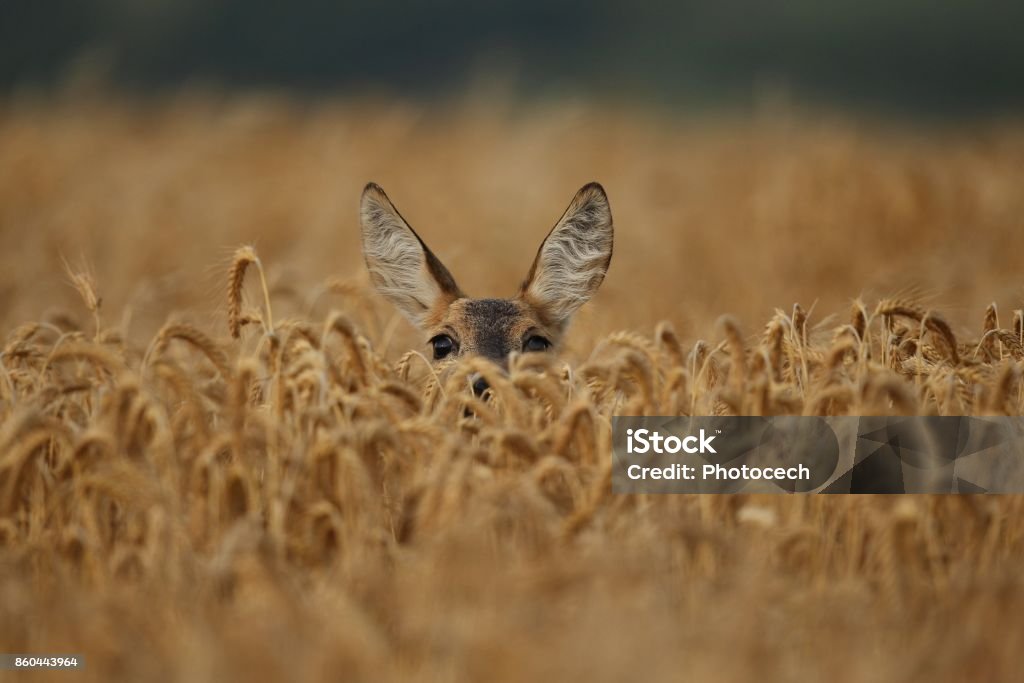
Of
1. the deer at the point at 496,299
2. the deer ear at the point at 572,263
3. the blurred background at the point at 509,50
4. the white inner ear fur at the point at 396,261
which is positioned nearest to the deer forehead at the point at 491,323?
the deer at the point at 496,299

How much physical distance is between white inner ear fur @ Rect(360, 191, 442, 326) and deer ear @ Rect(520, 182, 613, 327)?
1.89ft

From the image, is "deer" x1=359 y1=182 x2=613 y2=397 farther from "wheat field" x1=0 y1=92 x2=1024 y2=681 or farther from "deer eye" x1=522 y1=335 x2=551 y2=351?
"wheat field" x1=0 y1=92 x2=1024 y2=681

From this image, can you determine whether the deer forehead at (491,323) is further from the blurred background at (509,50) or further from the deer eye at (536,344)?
the blurred background at (509,50)

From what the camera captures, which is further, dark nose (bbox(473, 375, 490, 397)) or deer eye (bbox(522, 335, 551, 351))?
deer eye (bbox(522, 335, 551, 351))

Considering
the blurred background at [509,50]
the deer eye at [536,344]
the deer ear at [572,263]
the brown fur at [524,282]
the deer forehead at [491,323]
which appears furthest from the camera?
the blurred background at [509,50]

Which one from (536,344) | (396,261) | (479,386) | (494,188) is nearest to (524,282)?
(536,344)

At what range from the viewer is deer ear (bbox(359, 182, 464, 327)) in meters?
Result: 7.44

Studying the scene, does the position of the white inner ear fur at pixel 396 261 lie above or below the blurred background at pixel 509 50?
below

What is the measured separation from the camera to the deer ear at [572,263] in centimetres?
741

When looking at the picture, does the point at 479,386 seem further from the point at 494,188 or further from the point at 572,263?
the point at 494,188

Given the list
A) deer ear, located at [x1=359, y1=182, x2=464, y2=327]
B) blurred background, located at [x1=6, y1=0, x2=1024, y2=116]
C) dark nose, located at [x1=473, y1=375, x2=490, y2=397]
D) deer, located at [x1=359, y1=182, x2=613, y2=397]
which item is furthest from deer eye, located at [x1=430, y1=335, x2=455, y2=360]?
blurred background, located at [x1=6, y1=0, x2=1024, y2=116]

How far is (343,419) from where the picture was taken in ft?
16.7

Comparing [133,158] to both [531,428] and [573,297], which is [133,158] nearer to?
[573,297]

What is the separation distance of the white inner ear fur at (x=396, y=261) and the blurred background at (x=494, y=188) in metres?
0.38
